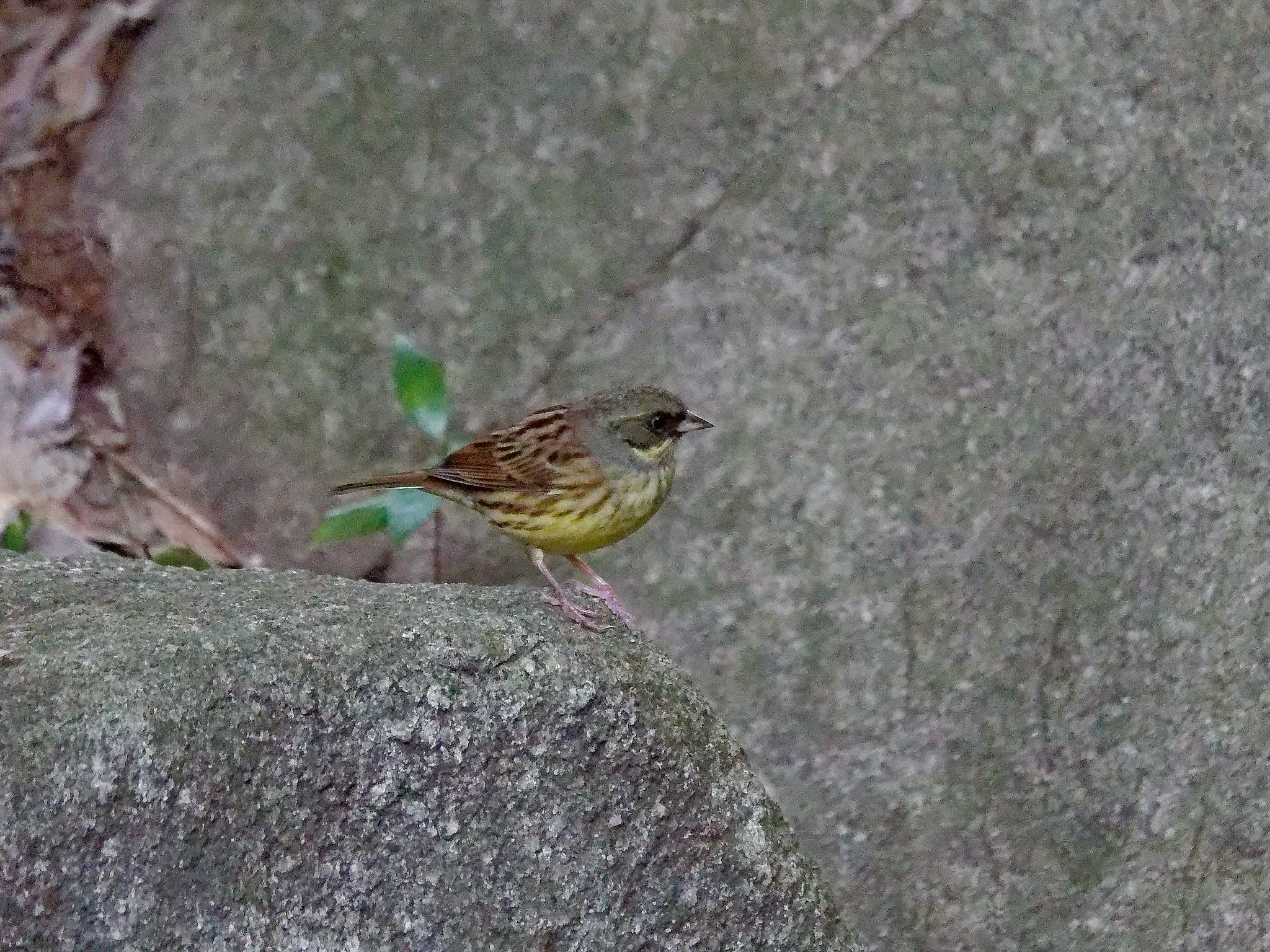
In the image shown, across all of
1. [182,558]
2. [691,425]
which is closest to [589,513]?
[691,425]

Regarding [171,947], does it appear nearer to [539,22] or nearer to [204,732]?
[204,732]

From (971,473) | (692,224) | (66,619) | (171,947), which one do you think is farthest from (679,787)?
(692,224)

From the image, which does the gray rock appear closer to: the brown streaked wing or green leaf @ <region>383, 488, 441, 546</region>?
the brown streaked wing

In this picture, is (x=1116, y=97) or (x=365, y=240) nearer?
(x=1116, y=97)

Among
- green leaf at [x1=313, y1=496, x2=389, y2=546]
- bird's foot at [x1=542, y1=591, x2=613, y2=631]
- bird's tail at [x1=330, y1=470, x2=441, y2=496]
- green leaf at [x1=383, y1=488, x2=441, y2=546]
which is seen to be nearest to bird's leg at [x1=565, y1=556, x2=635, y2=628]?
bird's foot at [x1=542, y1=591, x2=613, y2=631]

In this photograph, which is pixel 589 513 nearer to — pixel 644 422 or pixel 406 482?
pixel 644 422

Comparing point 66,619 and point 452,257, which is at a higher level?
point 66,619
